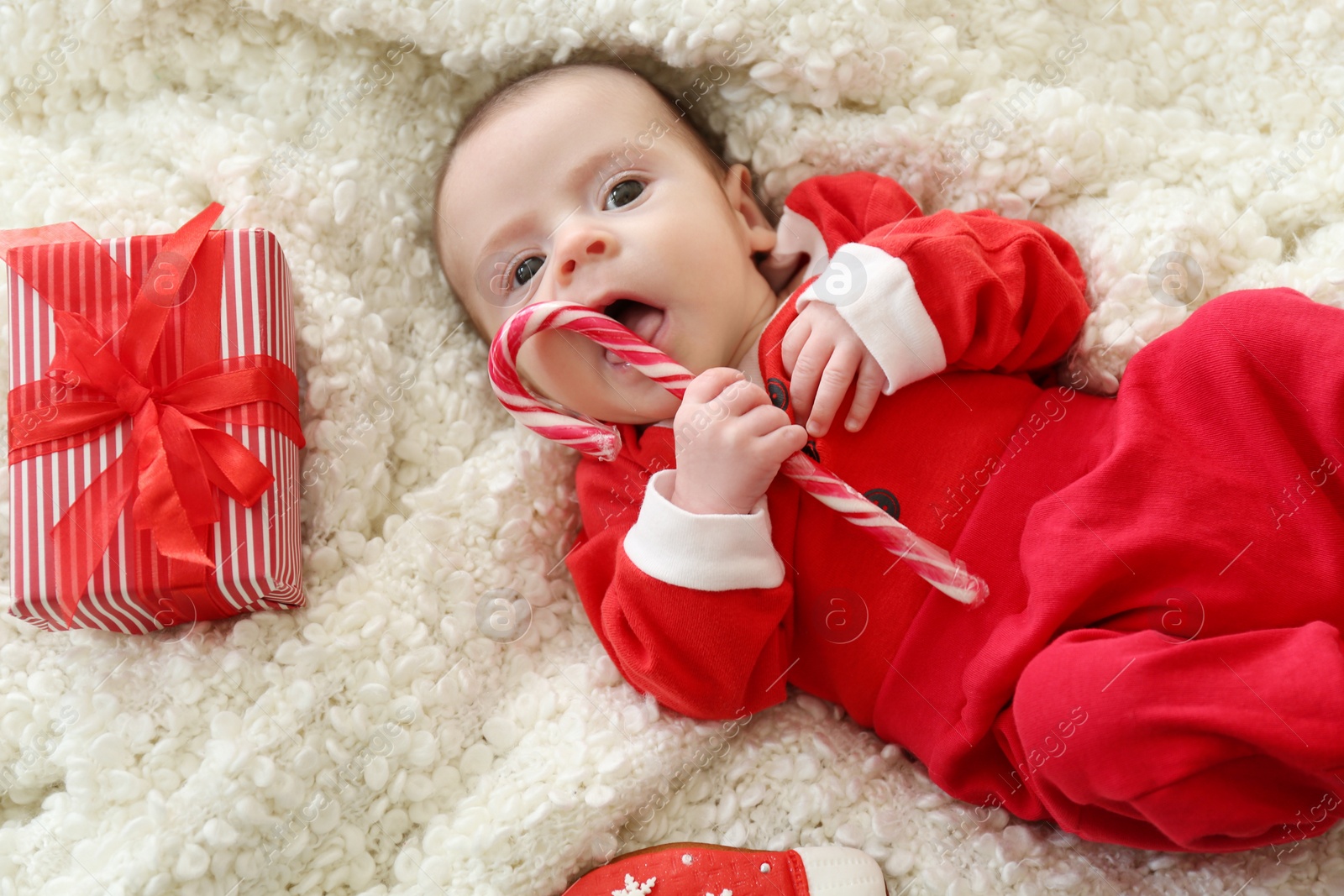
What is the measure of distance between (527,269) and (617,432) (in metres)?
0.29

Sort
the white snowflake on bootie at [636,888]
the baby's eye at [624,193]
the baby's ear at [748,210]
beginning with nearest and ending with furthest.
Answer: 1. the white snowflake on bootie at [636,888]
2. the baby's eye at [624,193]
3. the baby's ear at [748,210]

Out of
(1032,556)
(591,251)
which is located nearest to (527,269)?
(591,251)

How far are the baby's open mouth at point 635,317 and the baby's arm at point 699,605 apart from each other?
0.17m

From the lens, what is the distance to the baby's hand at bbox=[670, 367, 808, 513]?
4.44 feet

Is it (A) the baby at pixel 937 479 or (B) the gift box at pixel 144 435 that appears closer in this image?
(A) the baby at pixel 937 479

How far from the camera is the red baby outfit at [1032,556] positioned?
1148 mm

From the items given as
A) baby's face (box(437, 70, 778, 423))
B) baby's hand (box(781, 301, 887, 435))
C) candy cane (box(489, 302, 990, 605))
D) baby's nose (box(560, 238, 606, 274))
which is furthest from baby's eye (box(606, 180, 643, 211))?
baby's hand (box(781, 301, 887, 435))

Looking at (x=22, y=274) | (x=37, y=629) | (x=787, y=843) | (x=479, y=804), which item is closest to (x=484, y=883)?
(x=479, y=804)

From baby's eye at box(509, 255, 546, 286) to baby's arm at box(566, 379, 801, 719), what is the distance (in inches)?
14.7

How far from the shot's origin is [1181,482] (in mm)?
1288

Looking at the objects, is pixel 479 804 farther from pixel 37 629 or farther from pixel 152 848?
pixel 37 629

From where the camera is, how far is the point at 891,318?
1.40m

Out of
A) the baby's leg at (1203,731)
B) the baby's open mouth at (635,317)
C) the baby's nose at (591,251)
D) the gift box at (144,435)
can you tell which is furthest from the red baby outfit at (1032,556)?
the gift box at (144,435)

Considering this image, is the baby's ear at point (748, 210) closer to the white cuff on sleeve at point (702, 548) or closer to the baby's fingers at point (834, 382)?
the baby's fingers at point (834, 382)
